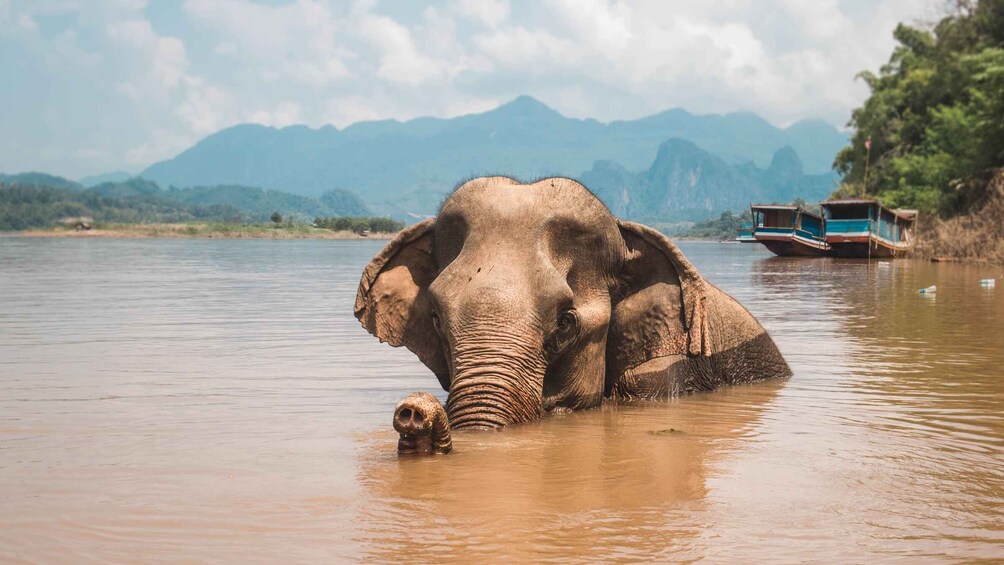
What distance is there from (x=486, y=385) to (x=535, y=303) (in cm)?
76

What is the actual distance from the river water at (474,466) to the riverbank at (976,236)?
25733mm

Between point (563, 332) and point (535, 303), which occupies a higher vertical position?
point (535, 303)

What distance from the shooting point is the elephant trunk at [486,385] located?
327 inches

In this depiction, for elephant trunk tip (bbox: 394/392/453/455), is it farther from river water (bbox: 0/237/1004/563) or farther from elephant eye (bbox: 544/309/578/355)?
elephant eye (bbox: 544/309/578/355)

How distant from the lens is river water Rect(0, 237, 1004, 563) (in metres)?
5.93

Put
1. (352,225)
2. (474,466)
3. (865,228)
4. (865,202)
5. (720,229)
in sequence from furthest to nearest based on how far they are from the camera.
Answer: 1. (352,225)
2. (720,229)
3. (865,228)
4. (865,202)
5. (474,466)

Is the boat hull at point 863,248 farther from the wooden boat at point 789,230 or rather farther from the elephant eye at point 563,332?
the elephant eye at point 563,332

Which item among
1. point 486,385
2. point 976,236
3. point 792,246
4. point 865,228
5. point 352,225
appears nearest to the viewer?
point 486,385

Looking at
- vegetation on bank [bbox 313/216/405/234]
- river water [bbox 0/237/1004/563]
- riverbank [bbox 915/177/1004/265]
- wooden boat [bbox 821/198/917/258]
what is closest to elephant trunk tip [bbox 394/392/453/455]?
river water [bbox 0/237/1004/563]

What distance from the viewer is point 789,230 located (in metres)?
58.0

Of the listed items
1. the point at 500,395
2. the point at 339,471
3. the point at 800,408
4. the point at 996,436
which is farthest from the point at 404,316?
the point at 996,436

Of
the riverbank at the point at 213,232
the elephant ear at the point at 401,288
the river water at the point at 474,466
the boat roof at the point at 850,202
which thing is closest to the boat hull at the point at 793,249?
the boat roof at the point at 850,202

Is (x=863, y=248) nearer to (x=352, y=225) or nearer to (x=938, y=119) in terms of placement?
(x=938, y=119)

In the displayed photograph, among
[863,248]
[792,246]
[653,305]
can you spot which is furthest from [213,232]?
[653,305]
